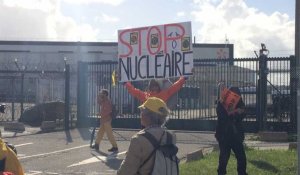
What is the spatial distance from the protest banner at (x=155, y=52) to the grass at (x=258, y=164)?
Result: 1.83 metres

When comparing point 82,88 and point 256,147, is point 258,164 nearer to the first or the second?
point 256,147

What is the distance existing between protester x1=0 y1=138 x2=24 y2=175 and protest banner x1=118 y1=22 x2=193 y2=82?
638 centimetres

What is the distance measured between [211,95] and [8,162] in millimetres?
16041

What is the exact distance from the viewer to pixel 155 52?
39.5 feet

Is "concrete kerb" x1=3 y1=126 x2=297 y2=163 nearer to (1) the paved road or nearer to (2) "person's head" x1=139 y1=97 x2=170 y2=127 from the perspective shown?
(1) the paved road

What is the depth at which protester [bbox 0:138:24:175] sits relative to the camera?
483cm

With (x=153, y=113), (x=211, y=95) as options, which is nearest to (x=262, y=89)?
(x=211, y=95)

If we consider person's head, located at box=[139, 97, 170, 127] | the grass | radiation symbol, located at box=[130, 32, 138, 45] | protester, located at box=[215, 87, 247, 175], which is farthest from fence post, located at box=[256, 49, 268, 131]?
person's head, located at box=[139, 97, 170, 127]

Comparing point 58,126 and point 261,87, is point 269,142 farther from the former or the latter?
point 58,126

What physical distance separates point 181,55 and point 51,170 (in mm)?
3524

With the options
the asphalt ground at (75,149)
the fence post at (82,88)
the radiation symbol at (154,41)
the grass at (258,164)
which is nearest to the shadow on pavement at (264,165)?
the grass at (258,164)

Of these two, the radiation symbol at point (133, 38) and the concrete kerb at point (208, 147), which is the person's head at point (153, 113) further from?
the radiation symbol at point (133, 38)

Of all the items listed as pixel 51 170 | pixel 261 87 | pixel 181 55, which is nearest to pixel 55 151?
pixel 51 170

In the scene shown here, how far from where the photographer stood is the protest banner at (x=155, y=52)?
11.4 m
